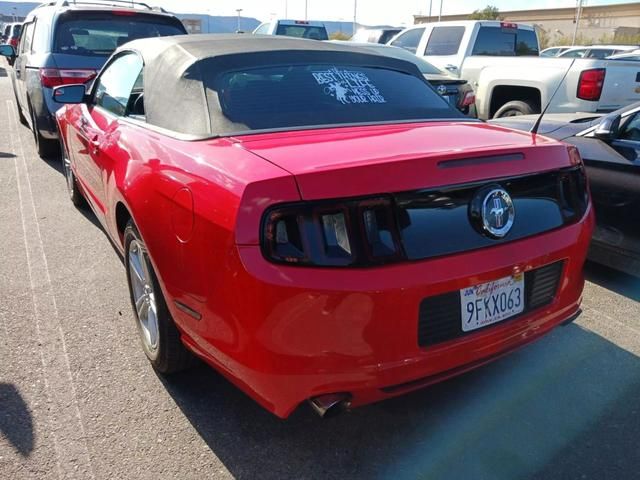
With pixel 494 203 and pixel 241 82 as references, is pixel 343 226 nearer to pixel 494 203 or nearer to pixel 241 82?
pixel 494 203

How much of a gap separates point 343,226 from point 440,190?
0.40 metres

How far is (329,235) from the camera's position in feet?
6.59

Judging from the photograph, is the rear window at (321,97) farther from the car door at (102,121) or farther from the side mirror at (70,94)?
the side mirror at (70,94)

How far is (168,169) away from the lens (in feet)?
8.18

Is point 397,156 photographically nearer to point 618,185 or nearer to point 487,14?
point 618,185

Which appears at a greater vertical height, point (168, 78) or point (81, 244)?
point (168, 78)

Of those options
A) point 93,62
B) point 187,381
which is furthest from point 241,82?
point 93,62

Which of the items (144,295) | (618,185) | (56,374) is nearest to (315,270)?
(144,295)

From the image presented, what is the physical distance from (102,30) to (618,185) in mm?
5976

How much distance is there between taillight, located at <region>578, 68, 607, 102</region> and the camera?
720 cm

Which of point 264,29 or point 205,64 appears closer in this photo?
point 205,64

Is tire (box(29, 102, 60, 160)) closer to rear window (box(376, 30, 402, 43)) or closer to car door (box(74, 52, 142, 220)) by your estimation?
car door (box(74, 52, 142, 220))

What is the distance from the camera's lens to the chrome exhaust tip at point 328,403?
6.85ft

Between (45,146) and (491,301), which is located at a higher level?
(491,301)
